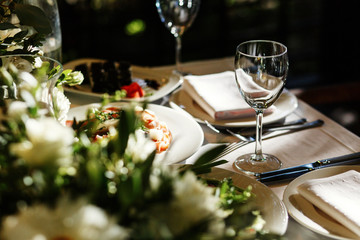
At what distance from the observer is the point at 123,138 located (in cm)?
67

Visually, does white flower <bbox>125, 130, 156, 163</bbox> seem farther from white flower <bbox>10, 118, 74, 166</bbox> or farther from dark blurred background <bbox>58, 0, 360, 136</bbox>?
dark blurred background <bbox>58, 0, 360, 136</bbox>

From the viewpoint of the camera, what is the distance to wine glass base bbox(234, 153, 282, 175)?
1179 mm

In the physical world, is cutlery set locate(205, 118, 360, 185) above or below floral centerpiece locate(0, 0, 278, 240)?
below

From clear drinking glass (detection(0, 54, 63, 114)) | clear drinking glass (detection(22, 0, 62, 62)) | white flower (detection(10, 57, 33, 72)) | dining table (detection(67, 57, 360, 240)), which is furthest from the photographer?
clear drinking glass (detection(22, 0, 62, 62))

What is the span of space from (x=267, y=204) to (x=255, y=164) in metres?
0.28

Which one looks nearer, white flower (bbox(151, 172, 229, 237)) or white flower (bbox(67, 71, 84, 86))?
white flower (bbox(151, 172, 229, 237))

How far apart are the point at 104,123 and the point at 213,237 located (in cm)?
68

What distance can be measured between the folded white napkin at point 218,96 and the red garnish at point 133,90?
6.4 inches

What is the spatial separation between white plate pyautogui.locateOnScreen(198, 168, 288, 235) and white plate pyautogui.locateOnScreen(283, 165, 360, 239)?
2.8 inches

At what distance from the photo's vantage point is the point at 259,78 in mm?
1143

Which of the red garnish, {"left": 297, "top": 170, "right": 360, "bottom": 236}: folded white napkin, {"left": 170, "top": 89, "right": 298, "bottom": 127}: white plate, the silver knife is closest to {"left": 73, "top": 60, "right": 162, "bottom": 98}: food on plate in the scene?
the red garnish

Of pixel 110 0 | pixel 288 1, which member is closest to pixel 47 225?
pixel 110 0

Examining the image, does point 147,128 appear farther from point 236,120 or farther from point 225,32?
point 225,32

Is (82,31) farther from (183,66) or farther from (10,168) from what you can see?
(10,168)
